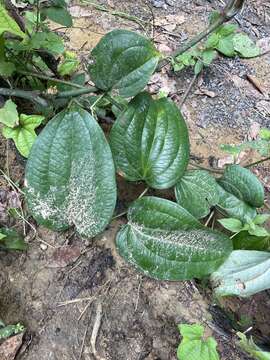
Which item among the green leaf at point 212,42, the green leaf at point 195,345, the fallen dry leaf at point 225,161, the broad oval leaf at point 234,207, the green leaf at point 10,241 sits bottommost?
the green leaf at point 10,241

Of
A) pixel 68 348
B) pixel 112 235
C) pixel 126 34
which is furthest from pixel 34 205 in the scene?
pixel 126 34

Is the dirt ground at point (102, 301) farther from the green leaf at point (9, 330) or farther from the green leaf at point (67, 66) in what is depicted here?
the green leaf at point (67, 66)

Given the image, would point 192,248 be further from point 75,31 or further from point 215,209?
point 75,31

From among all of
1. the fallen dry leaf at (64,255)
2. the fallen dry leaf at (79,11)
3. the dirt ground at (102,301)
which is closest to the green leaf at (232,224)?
the dirt ground at (102,301)

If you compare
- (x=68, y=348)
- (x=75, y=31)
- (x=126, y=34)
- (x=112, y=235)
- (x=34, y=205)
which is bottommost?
(x=68, y=348)

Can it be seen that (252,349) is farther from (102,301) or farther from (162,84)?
(162,84)

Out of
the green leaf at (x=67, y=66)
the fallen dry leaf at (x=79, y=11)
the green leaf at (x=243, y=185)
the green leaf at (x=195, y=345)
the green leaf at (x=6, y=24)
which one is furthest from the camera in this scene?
the fallen dry leaf at (x=79, y=11)

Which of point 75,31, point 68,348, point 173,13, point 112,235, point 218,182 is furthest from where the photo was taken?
point 173,13
